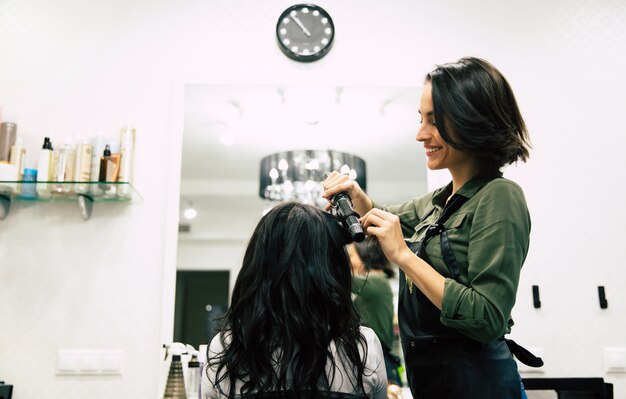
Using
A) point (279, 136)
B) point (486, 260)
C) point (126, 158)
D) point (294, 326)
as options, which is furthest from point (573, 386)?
point (126, 158)

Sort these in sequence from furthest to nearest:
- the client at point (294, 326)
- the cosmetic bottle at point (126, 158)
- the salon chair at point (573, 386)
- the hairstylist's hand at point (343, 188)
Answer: the cosmetic bottle at point (126, 158) → the salon chair at point (573, 386) → the hairstylist's hand at point (343, 188) → the client at point (294, 326)

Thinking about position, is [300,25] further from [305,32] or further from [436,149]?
[436,149]

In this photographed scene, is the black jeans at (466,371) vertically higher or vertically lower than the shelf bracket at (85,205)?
lower

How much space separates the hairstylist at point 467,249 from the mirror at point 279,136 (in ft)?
2.59

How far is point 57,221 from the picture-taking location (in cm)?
204

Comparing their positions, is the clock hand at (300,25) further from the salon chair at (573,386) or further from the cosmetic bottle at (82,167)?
the salon chair at (573,386)

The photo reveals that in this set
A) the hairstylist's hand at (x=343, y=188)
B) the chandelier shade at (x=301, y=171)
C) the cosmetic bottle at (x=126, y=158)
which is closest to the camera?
the hairstylist's hand at (x=343, y=188)

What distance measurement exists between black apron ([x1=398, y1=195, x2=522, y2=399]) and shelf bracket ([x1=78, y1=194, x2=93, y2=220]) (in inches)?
51.0

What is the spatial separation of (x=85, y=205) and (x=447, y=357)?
144 centimetres

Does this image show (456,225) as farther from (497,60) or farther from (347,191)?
(497,60)

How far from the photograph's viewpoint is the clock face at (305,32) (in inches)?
85.0

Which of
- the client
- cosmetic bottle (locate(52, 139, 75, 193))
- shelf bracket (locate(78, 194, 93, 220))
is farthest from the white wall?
the client

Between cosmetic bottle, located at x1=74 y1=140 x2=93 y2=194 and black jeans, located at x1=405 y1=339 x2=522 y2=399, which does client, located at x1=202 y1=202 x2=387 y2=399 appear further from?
cosmetic bottle, located at x1=74 y1=140 x2=93 y2=194

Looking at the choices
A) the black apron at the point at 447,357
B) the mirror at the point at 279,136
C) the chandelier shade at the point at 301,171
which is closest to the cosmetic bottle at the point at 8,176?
the mirror at the point at 279,136
